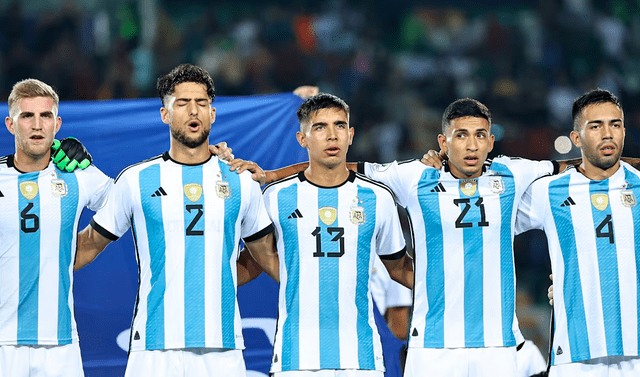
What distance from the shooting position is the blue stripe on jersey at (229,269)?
442 cm

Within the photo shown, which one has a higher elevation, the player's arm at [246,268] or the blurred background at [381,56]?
the blurred background at [381,56]

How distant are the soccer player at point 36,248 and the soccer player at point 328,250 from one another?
116 centimetres

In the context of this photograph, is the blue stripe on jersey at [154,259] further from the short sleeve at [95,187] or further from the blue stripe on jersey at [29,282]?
the blue stripe on jersey at [29,282]

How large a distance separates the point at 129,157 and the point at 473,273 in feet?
8.72

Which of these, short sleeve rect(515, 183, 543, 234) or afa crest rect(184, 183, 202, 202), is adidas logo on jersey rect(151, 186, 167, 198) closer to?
afa crest rect(184, 183, 202, 202)

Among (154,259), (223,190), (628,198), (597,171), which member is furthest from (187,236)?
(628,198)

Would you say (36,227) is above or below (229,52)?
below

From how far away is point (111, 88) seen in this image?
377 inches

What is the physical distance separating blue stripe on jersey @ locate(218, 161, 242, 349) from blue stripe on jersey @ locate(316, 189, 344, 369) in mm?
468

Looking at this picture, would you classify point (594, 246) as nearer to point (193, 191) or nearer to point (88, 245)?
point (193, 191)

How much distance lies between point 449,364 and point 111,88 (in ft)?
20.5

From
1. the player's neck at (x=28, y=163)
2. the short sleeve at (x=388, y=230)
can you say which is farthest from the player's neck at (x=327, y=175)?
the player's neck at (x=28, y=163)

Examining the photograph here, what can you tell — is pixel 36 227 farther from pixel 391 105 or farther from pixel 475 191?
pixel 391 105

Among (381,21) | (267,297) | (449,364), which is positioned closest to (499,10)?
(381,21)
